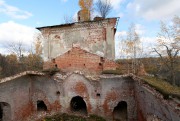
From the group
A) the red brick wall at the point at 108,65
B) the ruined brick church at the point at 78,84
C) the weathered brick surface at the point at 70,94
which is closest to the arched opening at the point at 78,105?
the ruined brick church at the point at 78,84

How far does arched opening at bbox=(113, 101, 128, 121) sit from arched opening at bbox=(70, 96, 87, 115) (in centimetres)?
201

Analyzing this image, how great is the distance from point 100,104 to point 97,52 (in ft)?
13.0

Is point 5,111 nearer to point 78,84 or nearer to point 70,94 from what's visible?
point 70,94

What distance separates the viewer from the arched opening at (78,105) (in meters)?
15.2

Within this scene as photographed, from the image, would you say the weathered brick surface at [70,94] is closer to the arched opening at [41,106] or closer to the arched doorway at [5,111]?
the arched doorway at [5,111]

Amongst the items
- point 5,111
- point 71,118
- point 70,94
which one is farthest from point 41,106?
point 5,111

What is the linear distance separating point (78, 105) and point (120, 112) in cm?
317

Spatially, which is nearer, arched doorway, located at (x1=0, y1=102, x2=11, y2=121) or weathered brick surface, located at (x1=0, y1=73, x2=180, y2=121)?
arched doorway, located at (x1=0, y1=102, x2=11, y2=121)

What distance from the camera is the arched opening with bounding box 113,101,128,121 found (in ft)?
46.8

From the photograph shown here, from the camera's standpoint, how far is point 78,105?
16078mm

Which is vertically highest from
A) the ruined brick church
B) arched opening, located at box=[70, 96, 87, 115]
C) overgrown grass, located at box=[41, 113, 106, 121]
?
the ruined brick church

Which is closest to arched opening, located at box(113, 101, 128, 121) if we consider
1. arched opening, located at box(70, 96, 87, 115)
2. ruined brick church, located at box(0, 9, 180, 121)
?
ruined brick church, located at box(0, 9, 180, 121)

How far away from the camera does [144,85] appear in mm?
10859

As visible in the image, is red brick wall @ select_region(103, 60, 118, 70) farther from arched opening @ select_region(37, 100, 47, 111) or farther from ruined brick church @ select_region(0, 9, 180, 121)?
arched opening @ select_region(37, 100, 47, 111)
